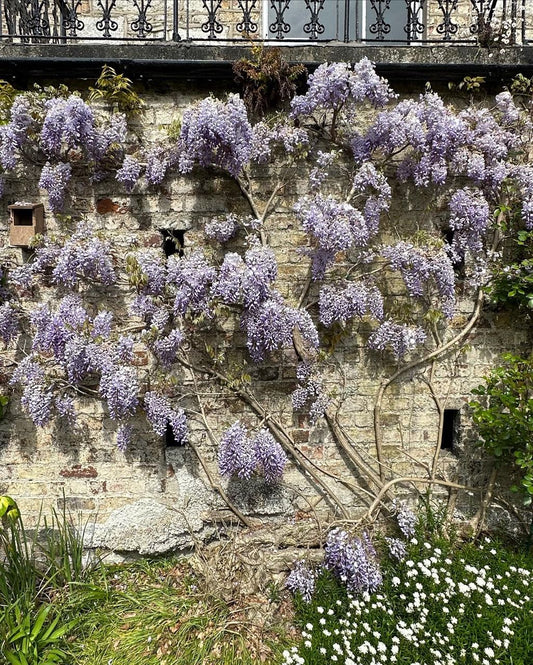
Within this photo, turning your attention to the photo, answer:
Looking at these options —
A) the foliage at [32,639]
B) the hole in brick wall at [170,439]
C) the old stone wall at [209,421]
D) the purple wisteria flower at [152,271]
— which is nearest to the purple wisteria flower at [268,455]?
the old stone wall at [209,421]

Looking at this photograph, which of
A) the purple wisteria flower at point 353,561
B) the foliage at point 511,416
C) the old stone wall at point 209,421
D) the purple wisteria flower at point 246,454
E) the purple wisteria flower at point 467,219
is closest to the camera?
the purple wisteria flower at point 353,561

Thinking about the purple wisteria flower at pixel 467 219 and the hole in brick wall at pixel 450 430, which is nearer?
the purple wisteria flower at pixel 467 219

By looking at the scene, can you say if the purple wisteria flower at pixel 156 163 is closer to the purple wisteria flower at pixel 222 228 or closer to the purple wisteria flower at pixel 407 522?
the purple wisteria flower at pixel 222 228

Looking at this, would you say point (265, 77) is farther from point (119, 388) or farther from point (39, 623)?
point (39, 623)

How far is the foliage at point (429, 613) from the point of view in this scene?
9.30 feet

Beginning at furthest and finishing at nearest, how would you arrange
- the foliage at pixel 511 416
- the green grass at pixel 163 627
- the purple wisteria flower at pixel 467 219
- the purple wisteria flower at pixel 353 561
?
the purple wisteria flower at pixel 467 219 < the foliage at pixel 511 416 < the purple wisteria flower at pixel 353 561 < the green grass at pixel 163 627

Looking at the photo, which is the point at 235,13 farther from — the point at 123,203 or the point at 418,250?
the point at 418,250

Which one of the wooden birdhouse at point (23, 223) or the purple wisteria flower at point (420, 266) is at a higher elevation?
the wooden birdhouse at point (23, 223)

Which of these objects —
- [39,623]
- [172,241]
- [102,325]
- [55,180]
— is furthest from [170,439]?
[55,180]

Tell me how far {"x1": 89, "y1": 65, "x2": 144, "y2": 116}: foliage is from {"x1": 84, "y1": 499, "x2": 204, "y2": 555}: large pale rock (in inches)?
117

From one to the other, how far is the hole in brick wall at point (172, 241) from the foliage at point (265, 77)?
1069 millimetres

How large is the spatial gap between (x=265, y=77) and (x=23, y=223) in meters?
2.06

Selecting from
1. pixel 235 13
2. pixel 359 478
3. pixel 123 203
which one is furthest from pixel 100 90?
pixel 359 478

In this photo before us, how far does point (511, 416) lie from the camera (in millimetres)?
3387
